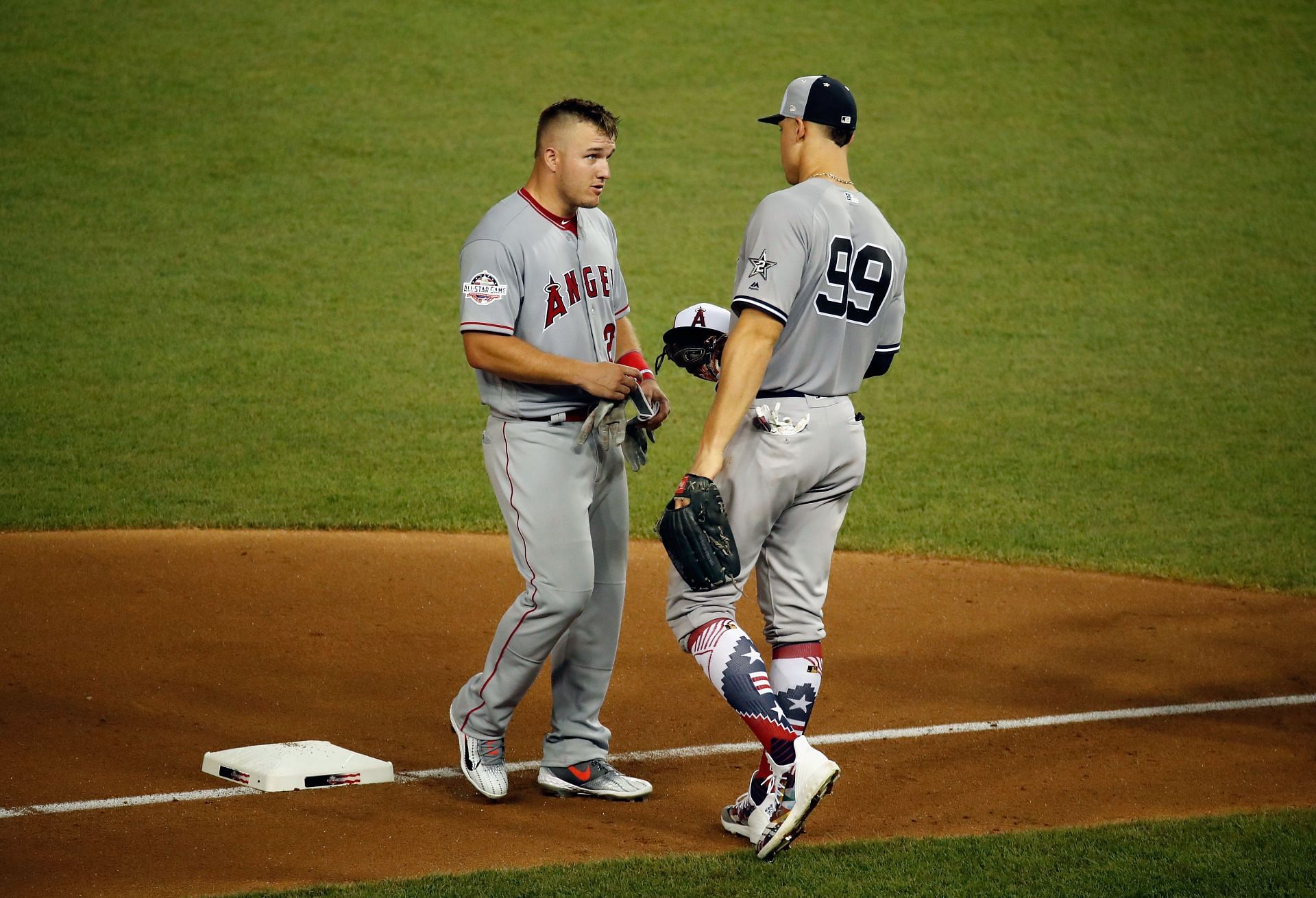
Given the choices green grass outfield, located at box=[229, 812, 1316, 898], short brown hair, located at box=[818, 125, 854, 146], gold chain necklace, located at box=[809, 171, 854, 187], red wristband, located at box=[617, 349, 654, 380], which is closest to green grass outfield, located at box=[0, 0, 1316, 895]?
green grass outfield, located at box=[229, 812, 1316, 898]

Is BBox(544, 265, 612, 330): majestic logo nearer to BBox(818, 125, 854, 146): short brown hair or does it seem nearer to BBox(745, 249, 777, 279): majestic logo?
BBox(745, 249, 777, 279): majestic logo

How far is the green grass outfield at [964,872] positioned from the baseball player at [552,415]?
68cm

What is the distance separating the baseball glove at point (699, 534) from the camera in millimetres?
3629

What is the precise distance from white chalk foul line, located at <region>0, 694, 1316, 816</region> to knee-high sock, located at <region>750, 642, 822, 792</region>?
0.91 metres

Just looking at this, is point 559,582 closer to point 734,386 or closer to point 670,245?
point 734,386

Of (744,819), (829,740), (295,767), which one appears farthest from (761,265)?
(295,767)

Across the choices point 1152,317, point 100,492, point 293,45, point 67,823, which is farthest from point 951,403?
point 293,45

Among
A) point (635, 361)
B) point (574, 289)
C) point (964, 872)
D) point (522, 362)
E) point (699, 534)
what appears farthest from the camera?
point (635, 361)

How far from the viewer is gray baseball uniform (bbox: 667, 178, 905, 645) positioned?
3.74m

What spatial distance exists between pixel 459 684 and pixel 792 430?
2.19 m

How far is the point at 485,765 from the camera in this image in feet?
14.0

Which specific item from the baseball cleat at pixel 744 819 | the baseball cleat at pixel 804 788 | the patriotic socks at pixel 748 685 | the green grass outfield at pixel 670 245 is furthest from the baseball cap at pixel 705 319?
the green grass outfield at pixel 670 245

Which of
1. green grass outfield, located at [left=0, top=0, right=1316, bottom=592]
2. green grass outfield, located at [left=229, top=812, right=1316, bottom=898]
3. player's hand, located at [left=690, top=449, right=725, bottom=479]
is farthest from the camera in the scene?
green grass outfield, located at [left=0, top=0, right=1316, bottom=592]

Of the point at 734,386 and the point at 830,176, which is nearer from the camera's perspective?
the point at 734,386
